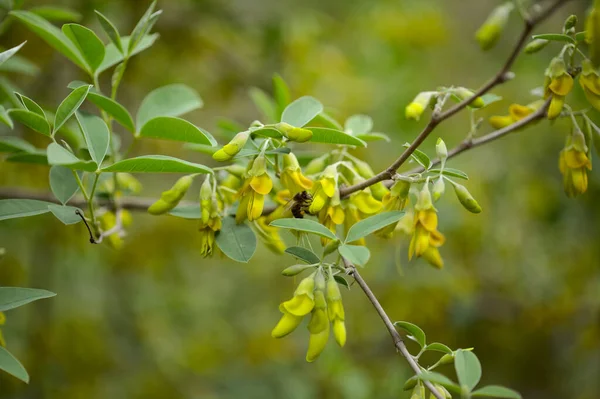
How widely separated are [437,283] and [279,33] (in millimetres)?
1230

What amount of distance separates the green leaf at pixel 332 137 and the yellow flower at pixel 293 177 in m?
0.05

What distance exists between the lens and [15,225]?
6.70ft

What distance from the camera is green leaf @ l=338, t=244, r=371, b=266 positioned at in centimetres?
70

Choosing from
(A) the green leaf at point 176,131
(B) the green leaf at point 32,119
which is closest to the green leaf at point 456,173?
(A) the green leaf at point 176,131

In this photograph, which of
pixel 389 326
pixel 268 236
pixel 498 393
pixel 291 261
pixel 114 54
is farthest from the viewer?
pixel 291 261

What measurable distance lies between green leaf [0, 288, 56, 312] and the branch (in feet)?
1.56

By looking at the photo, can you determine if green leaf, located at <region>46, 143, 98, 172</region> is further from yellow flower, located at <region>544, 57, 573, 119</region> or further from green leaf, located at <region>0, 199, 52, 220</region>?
yellow flower, located at <region>544, 57, 573, 119</region>

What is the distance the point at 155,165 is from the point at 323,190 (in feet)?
0.83

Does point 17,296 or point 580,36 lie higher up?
point 580,36

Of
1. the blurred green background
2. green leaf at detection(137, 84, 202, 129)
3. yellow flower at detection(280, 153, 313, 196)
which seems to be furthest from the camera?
the blurred green background

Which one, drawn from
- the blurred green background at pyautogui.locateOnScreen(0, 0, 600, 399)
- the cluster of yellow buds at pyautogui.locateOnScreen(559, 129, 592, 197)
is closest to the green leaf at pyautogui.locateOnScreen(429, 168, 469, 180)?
the cluster of yellow buds at pyautogui.locateOnScreen(559, 129, 592, 197)

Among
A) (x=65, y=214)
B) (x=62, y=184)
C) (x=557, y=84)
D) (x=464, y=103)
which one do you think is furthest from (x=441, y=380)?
(x=62, y=184)

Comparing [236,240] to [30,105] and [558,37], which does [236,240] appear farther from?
[558,37]

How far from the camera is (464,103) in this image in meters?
0.80
